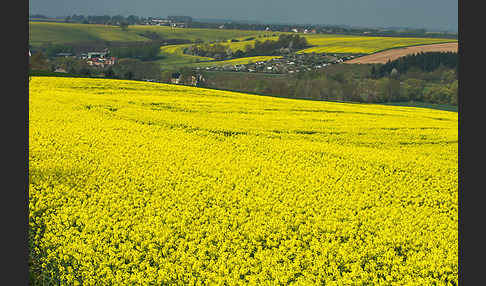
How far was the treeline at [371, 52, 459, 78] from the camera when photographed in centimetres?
5931

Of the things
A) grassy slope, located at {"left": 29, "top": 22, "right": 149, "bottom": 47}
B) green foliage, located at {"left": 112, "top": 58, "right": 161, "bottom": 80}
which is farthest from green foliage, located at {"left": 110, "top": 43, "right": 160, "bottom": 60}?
grassy slope, located at {"left": 29, "top": 22, "right": 149, "bottom": 47}

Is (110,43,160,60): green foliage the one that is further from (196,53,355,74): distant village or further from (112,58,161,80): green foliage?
(196,53,355,74): distant village

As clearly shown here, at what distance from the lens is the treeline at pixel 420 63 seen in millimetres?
59309

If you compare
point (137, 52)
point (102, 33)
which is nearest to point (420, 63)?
point (137, 52)

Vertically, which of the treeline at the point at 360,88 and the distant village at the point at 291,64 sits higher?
the distant village at the point at 291,64

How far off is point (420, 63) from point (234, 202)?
2319 inches

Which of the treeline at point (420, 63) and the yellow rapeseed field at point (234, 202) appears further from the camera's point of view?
the treeline at point (420, 63)

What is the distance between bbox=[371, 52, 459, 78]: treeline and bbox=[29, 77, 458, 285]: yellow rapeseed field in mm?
39994

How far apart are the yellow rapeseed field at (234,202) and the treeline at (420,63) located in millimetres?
39994

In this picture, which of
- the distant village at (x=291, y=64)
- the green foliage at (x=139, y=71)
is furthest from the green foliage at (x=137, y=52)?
the distant village at (x=291, y=64)

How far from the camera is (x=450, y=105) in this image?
4200 cm

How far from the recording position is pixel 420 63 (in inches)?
2463

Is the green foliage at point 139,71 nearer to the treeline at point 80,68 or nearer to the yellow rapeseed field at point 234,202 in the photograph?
the treeline at point 80,68

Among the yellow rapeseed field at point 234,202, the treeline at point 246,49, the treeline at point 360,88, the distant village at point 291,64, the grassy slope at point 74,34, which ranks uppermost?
the grassy slope at point 74,34
